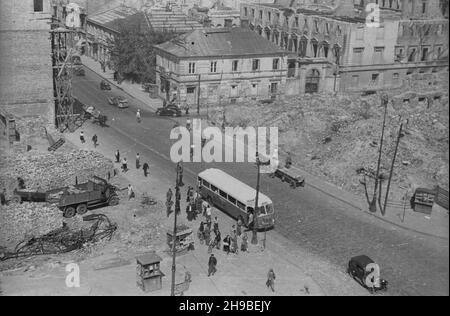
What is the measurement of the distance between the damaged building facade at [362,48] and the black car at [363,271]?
31.3 m

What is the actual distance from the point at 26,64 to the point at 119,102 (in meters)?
11.6

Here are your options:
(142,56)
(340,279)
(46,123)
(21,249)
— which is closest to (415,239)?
(340,279)

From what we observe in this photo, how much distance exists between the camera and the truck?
3756 cm

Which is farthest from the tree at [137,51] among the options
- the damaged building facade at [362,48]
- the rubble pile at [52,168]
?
the rubble pile at [52,168]

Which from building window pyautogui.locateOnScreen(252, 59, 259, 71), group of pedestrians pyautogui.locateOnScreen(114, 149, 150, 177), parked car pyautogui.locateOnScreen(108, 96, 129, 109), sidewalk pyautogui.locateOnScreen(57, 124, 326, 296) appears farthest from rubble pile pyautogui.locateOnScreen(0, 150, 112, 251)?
building window pyautogui.locateOnScreen(252, 59, 259, 71)

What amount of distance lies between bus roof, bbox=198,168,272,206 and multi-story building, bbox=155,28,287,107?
24.4 metres

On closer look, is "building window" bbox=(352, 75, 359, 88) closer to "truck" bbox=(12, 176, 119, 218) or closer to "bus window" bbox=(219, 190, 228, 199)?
"bus window" bbox=(219, 190, 228, 199)

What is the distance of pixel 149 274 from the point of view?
93.7 feet

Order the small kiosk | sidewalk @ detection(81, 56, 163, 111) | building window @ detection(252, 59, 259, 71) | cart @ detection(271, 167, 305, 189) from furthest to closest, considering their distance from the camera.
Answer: sidewalk @ detection(81, 56, 163, 111) < building window @ detection(252, 59, 259, 71) < cart @ detection(271, 167, 305, 189) < the small kiosk

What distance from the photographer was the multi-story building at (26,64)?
53.3 m

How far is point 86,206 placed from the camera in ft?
125

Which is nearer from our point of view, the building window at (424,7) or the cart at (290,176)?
the cart at (290,176)

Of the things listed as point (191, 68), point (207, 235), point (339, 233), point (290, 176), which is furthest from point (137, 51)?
point (339, 233)

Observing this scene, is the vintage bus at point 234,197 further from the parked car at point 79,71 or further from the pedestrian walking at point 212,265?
the parked car at point 79,71
